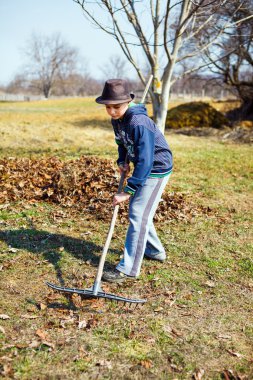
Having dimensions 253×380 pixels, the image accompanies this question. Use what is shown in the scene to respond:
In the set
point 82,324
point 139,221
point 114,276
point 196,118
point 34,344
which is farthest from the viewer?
point 196,118

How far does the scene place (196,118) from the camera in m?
18.1

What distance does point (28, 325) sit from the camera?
11.5 ft

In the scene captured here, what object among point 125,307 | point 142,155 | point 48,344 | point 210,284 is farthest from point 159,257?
point 48,344

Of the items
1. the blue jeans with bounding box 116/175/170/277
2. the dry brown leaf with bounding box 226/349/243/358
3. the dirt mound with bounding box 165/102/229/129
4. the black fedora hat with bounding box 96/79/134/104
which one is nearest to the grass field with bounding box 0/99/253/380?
the dry brown leaf with bounding box 226/349/243/358

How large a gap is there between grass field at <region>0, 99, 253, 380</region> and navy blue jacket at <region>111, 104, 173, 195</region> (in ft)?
4.28

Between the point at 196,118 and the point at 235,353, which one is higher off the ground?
the point at 196,118

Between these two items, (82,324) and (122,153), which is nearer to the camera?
(82,324)

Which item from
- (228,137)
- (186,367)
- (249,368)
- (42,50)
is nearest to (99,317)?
(186,367)

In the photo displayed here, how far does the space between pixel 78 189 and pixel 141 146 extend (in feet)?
11.3

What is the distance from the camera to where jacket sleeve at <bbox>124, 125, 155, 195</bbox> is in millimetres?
3715

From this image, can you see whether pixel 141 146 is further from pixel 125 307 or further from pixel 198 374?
→ pixel 198 374

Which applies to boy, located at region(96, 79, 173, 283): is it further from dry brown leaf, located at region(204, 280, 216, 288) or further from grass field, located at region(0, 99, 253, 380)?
dry brown leaf, located at region(204, 280, 216, 288)

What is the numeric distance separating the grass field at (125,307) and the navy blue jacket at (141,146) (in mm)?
1303

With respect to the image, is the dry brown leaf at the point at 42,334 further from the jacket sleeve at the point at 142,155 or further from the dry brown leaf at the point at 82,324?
the jacket sleeve at the point at 142,155
